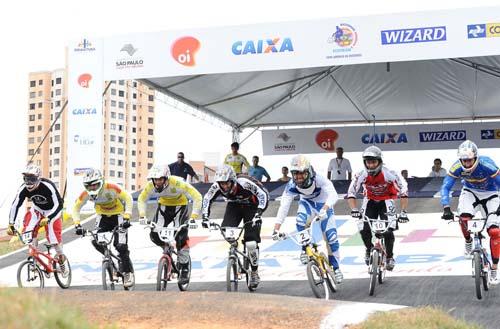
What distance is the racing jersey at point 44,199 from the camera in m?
13.6

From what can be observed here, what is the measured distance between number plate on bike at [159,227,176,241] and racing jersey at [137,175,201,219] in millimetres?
489

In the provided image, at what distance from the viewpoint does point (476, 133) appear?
3250 cm

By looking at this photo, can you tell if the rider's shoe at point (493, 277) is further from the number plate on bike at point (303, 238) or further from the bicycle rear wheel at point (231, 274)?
the bicycle rear wheel at point (231, 274)

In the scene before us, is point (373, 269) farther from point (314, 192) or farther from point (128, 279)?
point (128, 279)

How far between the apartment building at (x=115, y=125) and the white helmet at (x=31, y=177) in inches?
6067

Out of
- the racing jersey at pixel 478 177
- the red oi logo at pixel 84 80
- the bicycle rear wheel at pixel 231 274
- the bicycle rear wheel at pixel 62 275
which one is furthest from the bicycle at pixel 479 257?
the red oi logo at pixel 84 80

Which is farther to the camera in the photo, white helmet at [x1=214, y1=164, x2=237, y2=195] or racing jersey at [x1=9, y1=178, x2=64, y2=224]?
racing jersey at [x1=9, y1=178, x2=64, y2=224]

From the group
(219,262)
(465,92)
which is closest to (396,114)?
(465,92)

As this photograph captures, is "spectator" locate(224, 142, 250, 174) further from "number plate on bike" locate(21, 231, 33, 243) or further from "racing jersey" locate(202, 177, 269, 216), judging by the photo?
"racing jersey" locate(202, 177, 269, 216)

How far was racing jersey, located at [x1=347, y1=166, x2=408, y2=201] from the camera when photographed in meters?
12.1

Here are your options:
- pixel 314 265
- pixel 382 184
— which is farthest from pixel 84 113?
pixel 314 265

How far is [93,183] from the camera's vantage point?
12773mm

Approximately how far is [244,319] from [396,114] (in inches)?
1008

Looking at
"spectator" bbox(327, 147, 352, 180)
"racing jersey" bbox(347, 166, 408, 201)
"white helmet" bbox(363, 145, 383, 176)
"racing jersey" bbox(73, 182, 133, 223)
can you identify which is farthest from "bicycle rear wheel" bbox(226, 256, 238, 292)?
"spectator" bbox(327, 147, 352, 180)
